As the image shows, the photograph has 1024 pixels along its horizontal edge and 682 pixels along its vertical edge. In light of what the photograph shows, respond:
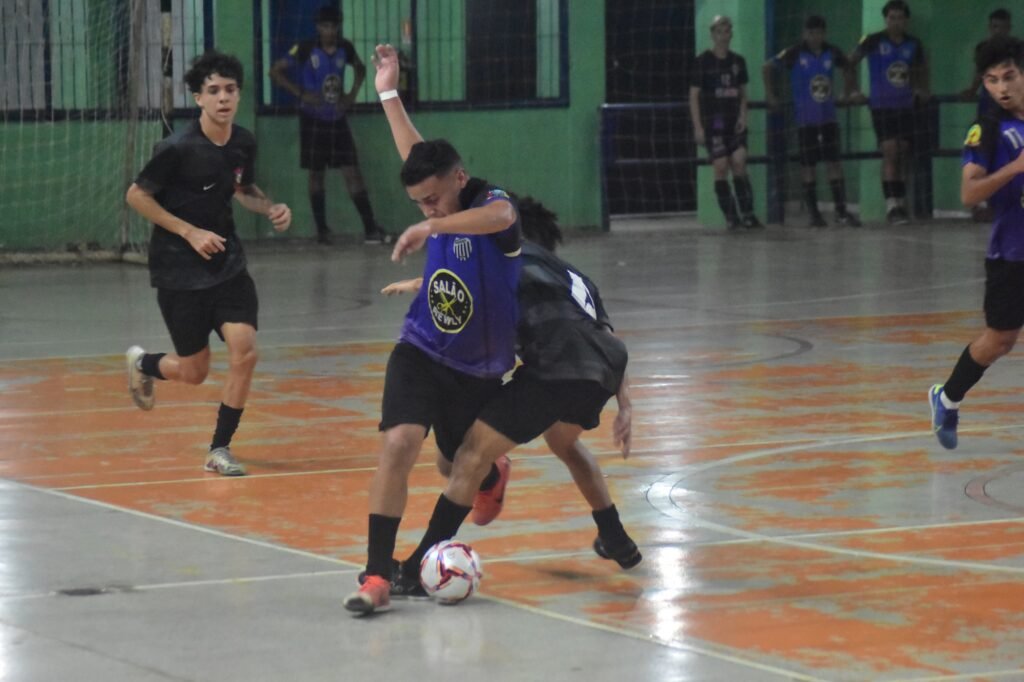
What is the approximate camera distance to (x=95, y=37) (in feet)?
71.1

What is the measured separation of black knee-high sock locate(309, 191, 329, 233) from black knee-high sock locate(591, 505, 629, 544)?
16016 mm

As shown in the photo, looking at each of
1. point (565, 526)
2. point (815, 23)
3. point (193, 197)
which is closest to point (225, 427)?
point (193, 197)

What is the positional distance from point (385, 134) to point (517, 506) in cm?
1539

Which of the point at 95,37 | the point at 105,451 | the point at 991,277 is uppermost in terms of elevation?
the point at 95,37

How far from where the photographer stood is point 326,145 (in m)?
22.7

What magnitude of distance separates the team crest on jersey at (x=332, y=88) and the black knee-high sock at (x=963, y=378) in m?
13.9

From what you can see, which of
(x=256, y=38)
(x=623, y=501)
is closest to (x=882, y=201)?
(x=256, y=38)

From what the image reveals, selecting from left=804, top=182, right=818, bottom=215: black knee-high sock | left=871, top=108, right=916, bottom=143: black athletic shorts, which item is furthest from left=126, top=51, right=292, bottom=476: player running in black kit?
left=871, top=108, right=916, bottom=143: black athletic shorts

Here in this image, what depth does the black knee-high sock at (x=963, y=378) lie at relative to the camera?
9.57m

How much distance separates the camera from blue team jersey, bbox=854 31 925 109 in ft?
78.8

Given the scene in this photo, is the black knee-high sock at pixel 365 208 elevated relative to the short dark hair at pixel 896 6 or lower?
lower

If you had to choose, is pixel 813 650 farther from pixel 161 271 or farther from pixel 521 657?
pixel 161 271

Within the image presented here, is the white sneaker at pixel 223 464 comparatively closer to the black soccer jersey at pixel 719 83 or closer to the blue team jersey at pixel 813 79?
the black soccer jersey at pixel 719 83

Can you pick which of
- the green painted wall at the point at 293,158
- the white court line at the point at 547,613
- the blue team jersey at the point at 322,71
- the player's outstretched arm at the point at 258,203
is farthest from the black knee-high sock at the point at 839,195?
the white court line at the point at 547,613
